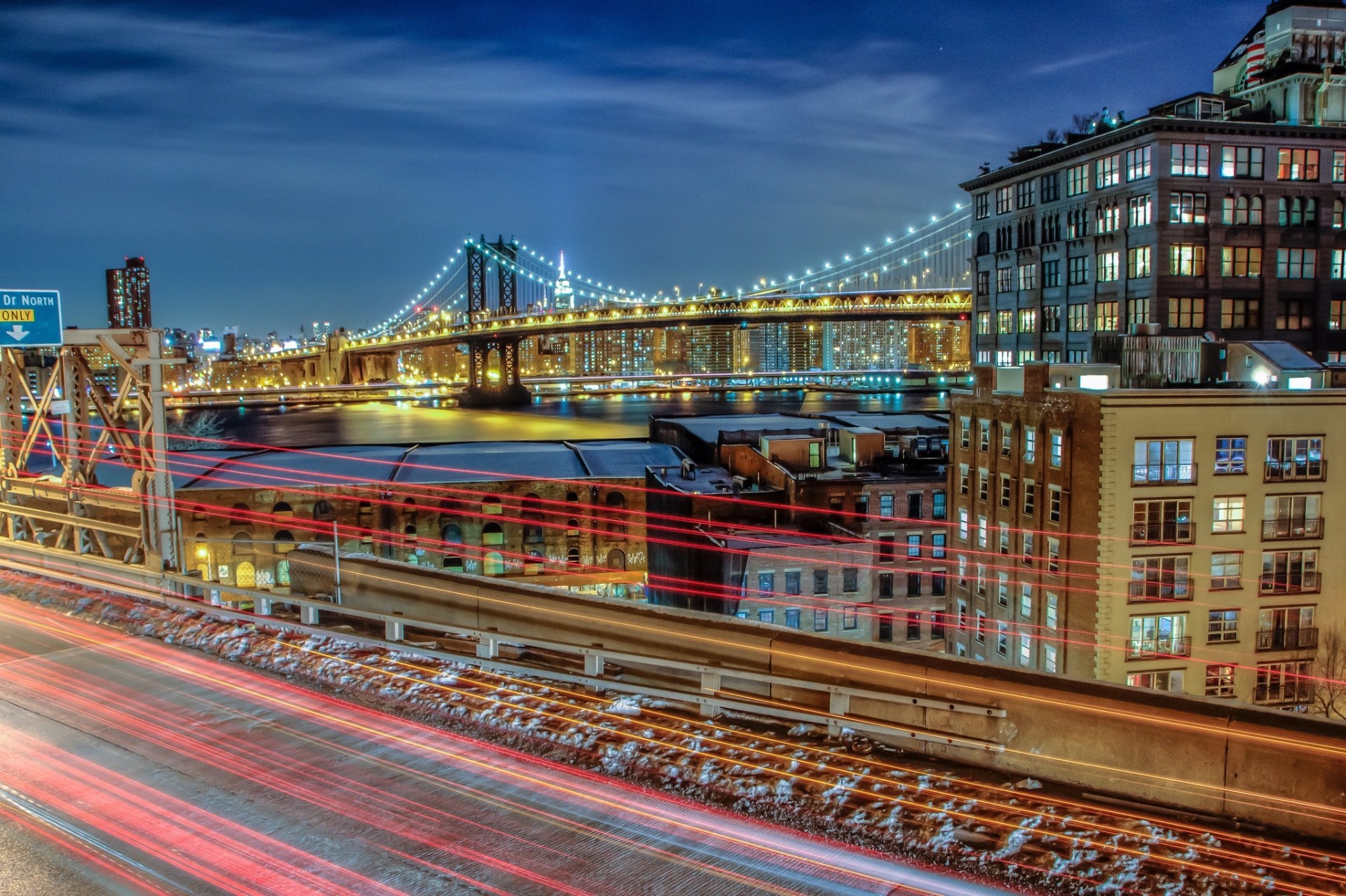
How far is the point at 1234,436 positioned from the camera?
2050 centimetres

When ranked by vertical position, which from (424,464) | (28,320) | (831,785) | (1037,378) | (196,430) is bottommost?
(424,464)

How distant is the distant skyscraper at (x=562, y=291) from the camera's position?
139625 millimetres

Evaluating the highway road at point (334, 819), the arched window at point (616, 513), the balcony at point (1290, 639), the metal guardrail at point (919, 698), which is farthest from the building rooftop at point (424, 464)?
the highway road at point (334, 819)

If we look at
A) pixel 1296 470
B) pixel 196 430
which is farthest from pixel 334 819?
pixel 196 430

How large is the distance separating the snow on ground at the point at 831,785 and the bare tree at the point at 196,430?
6059 cm

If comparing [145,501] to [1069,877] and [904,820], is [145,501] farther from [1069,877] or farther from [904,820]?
[1069,877]

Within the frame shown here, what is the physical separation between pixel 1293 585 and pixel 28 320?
77.9 feet

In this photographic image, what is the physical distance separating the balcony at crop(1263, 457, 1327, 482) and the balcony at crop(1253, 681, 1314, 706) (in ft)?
14.5

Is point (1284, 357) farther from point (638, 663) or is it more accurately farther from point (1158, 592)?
point (638, 663)

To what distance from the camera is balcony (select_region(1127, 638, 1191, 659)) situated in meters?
20.2

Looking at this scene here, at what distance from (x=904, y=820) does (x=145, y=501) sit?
1009cm

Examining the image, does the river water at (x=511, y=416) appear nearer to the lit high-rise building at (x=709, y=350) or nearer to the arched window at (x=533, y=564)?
the arched window at (x=533, y=564)

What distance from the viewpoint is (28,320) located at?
1251 cm

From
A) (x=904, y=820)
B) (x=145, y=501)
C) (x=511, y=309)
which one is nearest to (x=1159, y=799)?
(x=904, y=820)
